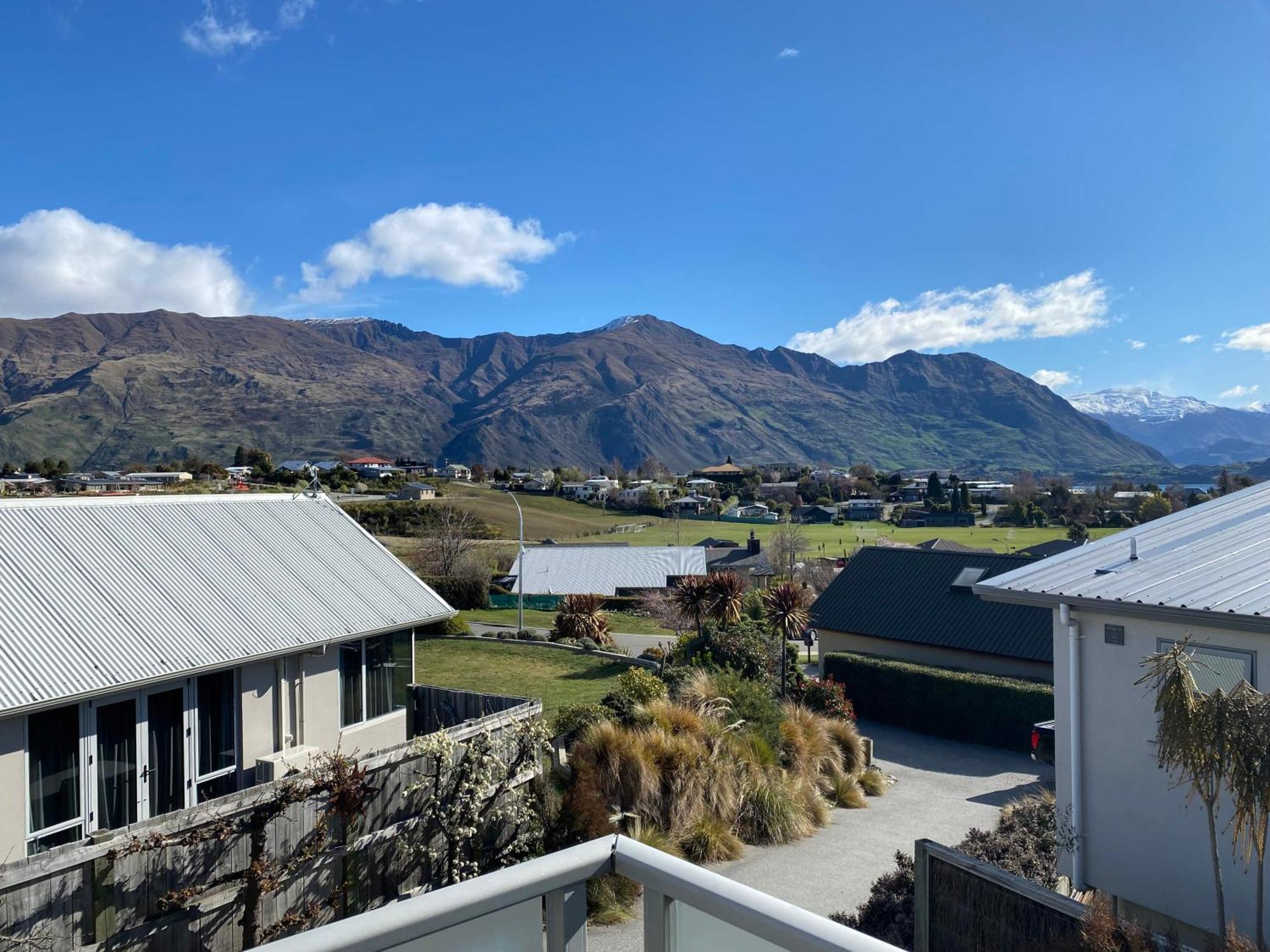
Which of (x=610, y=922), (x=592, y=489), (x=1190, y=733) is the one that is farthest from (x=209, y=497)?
(x=592, y=489)

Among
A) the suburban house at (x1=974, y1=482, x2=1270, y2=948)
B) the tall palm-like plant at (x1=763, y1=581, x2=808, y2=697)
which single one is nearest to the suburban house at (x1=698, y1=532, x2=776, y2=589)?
the tall palm-like plant at (x1=763, y1=581, x2=808, y2=697)

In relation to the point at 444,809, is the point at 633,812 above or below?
below

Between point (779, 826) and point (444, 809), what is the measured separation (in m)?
5.59

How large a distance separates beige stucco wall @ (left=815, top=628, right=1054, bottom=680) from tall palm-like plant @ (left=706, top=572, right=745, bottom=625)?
12.0ft

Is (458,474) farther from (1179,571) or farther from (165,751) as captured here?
(1179,571)

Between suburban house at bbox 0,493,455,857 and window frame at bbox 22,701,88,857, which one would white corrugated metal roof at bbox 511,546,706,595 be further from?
window frame at bbox 22,701,88,857

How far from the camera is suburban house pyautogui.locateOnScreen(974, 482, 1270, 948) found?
340 inches

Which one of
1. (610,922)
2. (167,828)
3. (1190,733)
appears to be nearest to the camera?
(610,922)

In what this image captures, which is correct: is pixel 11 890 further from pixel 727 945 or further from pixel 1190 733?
pixel 1190 733

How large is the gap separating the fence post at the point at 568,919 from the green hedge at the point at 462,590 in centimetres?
4156

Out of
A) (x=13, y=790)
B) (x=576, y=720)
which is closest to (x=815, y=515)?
(x=576, y=720)

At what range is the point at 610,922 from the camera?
3393mm

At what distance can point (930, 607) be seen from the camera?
2605 centimetres

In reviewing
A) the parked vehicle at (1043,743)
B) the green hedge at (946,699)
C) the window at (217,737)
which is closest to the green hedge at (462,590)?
the green hedge at (946,699)
